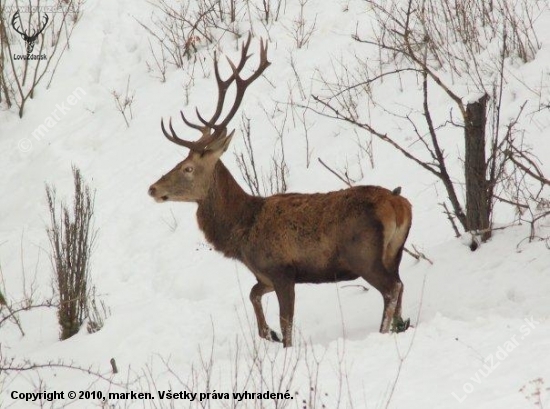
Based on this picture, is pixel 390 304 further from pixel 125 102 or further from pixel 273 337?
pixel 125 102

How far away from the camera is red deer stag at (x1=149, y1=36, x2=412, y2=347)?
583 centimetres

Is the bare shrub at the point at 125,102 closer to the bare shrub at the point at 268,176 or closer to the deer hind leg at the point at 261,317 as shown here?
the bare shrub at the point at 268,176

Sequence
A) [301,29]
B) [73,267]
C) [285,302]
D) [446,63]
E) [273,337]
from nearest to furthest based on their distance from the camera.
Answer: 1. [285,302]
2. [273,337]
3. [73,267]
4. [446,63]
5. [301,29]

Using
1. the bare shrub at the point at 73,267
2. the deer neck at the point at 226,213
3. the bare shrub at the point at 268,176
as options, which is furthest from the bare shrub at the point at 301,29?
the deer neck at the point at 226,213

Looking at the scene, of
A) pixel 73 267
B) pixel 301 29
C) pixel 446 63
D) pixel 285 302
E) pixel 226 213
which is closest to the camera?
pixel 285 302

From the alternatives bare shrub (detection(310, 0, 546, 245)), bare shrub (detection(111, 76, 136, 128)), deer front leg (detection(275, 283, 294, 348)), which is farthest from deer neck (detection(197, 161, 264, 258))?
bare shrub (detection(111, 76, 136, 128))

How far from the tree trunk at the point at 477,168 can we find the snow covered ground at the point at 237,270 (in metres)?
0.21

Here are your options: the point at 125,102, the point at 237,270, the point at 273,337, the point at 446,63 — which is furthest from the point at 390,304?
the point at 125,102

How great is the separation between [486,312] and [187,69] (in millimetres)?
7700

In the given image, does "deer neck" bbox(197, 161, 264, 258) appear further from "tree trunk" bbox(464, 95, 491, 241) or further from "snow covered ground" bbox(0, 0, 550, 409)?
"tree trunk" bbox(464, 95, 491, 241)

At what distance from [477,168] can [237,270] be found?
2.46 m

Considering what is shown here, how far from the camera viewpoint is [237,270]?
7793mm

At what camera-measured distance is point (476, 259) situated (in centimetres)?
662

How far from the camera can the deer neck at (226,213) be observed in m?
6.49
